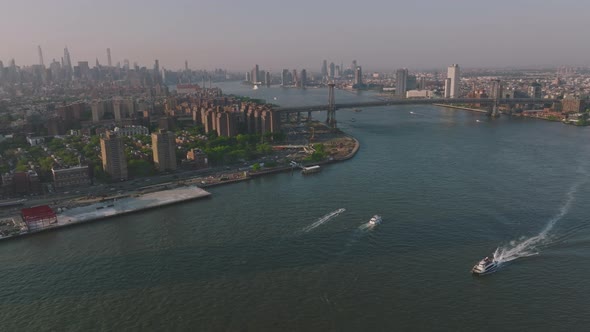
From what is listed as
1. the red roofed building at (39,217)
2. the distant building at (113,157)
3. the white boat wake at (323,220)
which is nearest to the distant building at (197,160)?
the distant building at (113,157)

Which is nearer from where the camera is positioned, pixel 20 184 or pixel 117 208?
pixel 117 208

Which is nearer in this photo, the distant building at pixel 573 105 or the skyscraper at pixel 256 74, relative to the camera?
the distant building at pixel 573 105

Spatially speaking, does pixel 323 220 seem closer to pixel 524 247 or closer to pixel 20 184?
pixel 524 247

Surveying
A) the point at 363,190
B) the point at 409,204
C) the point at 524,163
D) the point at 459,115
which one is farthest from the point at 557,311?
the point at 459,115

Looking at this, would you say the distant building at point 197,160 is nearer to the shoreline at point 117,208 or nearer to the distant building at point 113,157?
the shoreline at point 117,208

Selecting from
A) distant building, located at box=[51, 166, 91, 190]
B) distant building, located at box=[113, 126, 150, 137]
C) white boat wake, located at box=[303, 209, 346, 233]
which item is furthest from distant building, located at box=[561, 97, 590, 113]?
distant building, located at box=[51, 166, 91, 190]

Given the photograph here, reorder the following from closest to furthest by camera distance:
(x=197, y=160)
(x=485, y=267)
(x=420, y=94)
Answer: (x=485, y=267) → (x=197, y=160) → (x=420, y=94)

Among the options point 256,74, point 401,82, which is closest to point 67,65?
point 256,74
